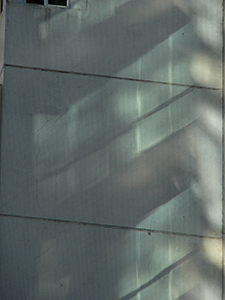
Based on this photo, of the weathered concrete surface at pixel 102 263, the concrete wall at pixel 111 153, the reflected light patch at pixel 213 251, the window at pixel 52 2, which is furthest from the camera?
the reflected light patch at pixel 213 251

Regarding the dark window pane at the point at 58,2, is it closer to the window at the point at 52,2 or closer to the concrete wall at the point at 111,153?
the window at the point at 52,2

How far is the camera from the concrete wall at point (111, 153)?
855 cm

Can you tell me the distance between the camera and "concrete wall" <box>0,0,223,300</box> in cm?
855

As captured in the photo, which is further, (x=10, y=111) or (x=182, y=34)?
(x=182, y=34)

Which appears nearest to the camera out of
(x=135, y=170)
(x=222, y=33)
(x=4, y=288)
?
(x=4, y=288)

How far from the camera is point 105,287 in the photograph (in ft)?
28.5

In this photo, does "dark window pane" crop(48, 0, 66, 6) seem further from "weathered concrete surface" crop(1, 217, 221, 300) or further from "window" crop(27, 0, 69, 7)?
"weathered concrete surface" crop(1, 217, 221, 300)

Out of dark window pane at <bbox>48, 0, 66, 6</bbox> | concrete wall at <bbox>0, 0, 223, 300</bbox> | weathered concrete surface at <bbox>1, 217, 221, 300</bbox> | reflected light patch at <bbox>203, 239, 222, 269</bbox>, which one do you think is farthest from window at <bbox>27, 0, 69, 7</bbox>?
reflected light patch at <bbox>203, 239, 222, 269</bbox>

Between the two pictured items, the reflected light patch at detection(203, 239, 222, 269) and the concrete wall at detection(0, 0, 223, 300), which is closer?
the concrete wall at detection(0, 0, 223, 300)

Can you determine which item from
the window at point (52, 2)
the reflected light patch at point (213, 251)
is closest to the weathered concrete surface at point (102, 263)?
the reflected light patch at point (213, 251)

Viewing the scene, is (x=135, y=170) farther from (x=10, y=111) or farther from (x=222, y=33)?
(x=222, y=33)

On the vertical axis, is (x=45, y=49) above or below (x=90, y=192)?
above

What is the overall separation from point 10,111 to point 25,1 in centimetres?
205

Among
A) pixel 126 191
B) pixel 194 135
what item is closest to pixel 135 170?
pixel 126 191
